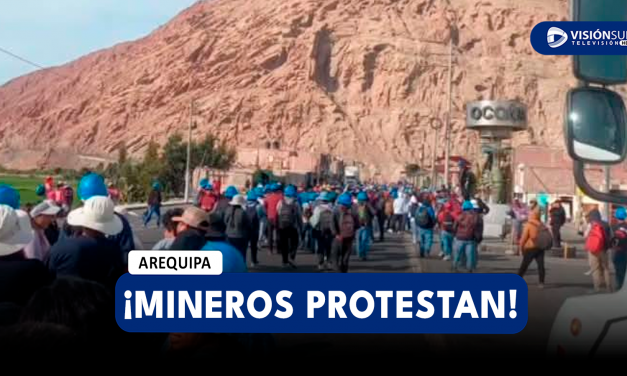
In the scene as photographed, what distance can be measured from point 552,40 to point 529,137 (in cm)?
9949

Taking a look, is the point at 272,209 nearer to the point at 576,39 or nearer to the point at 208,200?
the point at 208,200

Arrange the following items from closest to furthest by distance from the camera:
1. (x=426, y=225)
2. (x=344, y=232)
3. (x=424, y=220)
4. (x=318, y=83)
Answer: (x=344, y=232) < (x=426, y=225) < (x=424, y=220) < (x=318, y=83)

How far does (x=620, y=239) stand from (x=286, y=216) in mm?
6728

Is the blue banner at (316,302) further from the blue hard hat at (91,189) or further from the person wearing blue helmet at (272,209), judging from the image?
the person wearing blue helmet at (272,209)

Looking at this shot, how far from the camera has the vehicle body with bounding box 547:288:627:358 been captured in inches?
113

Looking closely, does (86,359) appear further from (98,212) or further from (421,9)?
(421,9)

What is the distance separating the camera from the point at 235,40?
11512 cm

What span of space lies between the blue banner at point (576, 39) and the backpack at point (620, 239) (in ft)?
19.7

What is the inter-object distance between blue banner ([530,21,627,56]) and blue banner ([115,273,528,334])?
805 mm

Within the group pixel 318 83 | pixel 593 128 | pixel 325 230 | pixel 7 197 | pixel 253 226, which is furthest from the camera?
pixel 318 83

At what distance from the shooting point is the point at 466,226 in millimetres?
14938

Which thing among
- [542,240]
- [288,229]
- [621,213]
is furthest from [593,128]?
[288,229]

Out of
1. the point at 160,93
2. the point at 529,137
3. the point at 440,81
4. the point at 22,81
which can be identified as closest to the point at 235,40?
the point at 160,93

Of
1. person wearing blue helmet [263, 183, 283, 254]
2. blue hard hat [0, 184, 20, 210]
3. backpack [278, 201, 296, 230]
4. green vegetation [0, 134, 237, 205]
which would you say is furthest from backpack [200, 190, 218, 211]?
green vegetation [0, 134, 237, 205]
